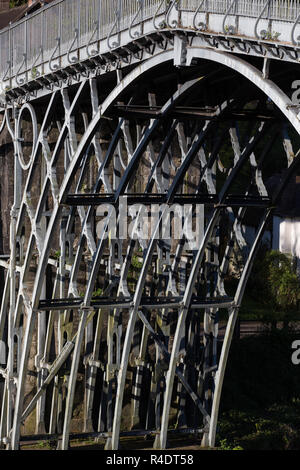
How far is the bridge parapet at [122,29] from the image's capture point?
14383 millimetres

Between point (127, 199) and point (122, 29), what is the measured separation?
317 cm

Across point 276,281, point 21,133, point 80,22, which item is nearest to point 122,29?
point 80,22

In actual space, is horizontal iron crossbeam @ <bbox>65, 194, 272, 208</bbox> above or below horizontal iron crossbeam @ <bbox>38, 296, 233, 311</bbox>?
above

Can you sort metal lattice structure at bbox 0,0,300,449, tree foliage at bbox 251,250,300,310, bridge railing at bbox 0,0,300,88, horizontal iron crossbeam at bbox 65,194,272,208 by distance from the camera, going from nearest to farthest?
bridge railing at bbox 0,0,300,88
metal lattice structure at bbox 0,0,300,449
horizontal iron crossbeam at bbox 65,194,272,208
tree foliage at bbox 251,250,300,310

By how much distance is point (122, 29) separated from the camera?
18.8m

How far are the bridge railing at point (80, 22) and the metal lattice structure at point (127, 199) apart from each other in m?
0.05

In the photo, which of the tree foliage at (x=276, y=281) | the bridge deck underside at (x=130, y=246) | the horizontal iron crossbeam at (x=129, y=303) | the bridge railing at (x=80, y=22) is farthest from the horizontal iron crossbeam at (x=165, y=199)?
the tree foliage at (x=276, y=281)

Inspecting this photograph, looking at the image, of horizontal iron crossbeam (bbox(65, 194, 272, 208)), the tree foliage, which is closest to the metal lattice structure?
horizontal iron crossbeam (bbox(65, 194, 272, 208))

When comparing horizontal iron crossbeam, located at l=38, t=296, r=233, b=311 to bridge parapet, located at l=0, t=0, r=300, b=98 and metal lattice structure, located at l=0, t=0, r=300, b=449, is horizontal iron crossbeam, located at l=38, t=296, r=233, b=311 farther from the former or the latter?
bridge parapet, located at l=0, t=0, r=300, b=98

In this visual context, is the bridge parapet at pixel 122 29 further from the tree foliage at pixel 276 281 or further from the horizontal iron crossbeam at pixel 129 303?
→ the tree foliage at pixel 276 281

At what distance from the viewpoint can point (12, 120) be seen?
24766 millimetres

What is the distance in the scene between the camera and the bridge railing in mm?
15039

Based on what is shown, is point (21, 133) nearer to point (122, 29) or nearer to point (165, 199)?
point (165, 199)

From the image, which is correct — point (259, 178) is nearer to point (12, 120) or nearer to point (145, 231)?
point (145, 231)
